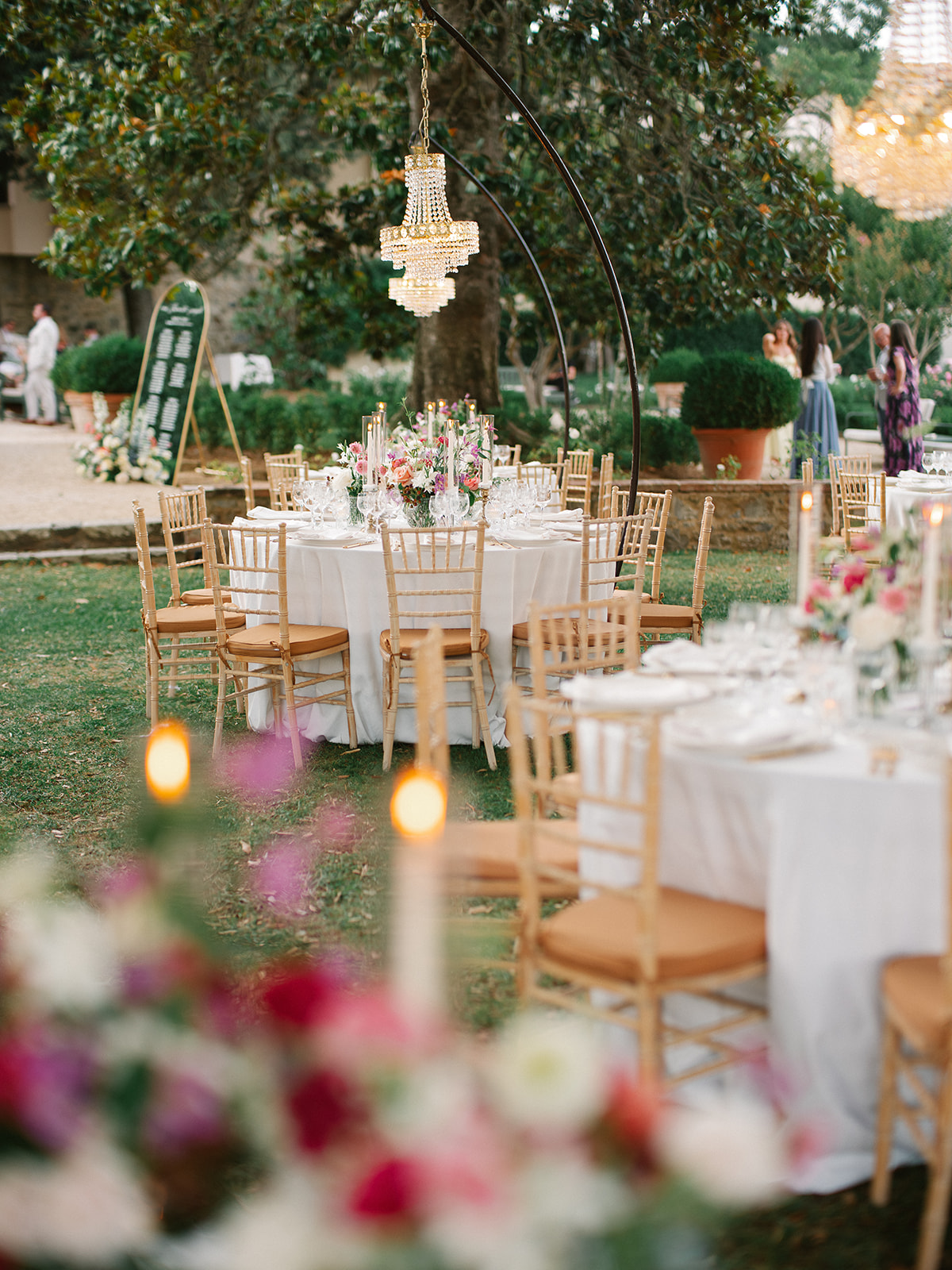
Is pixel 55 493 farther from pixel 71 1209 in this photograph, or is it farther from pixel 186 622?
pixel 71 1209

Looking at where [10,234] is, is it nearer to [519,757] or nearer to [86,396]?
[86,396]

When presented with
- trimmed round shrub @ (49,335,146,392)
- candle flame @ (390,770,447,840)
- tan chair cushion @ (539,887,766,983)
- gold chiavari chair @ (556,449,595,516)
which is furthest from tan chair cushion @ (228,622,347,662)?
trimmed round shrub @ (49,335,146,392)

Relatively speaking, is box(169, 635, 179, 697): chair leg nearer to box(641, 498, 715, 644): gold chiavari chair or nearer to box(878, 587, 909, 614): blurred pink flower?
box(641, 498, 715, 644): gold chiavari chair

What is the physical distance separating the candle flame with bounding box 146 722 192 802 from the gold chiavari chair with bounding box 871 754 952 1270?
5.05ft

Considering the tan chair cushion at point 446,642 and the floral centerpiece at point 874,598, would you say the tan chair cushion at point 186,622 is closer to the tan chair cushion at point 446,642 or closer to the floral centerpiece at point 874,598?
the tan chair cushion at point 446,642

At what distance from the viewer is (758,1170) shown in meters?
0.98

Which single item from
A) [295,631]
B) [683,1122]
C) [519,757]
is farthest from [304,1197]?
[295,631]

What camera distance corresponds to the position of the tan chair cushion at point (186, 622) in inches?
230

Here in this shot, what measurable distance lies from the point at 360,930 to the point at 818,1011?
64.4 inches

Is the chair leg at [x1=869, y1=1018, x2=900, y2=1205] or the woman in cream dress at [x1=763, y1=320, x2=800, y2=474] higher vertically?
the woman in cream dress at [x1=763, y1=320, x2=800, y2=474]

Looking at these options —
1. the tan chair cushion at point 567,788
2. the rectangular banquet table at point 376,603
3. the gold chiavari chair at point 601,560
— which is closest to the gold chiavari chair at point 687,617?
the gold chiavari chair at point 601,560

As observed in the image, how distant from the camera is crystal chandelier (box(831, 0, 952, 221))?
5.27 m

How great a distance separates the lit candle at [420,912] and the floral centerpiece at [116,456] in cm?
1186

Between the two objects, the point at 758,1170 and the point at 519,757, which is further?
the point at 519,757
